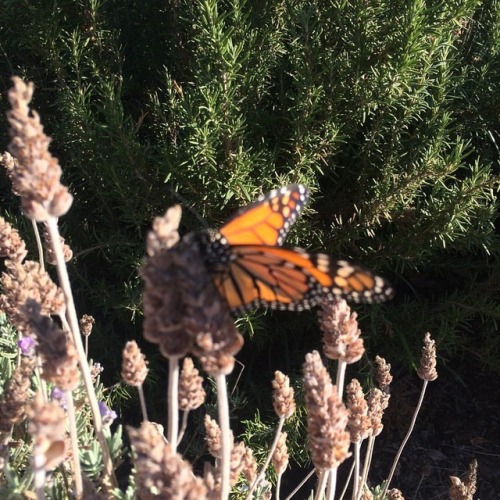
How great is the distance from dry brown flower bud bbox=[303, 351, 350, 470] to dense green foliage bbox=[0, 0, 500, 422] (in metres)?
1.32

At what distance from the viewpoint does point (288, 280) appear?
1509mm

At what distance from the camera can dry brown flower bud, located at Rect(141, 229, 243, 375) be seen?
87 centimetres

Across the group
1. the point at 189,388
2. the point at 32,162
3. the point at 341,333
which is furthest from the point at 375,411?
the point at 32,162

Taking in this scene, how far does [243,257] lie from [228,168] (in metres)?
0.96

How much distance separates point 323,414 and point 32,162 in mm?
675

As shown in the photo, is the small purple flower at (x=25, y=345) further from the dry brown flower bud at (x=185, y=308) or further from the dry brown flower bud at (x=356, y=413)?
the dry brown flower bud at (x=185, y=308)

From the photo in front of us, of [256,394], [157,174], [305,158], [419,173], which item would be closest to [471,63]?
[419,173]

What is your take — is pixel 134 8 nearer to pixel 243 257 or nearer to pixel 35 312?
pixel 243 257

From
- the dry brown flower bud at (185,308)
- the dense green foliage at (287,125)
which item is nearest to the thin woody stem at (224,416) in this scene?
the dry brown flower bud at (185,308)

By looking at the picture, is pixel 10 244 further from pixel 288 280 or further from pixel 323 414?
pixel 323 414

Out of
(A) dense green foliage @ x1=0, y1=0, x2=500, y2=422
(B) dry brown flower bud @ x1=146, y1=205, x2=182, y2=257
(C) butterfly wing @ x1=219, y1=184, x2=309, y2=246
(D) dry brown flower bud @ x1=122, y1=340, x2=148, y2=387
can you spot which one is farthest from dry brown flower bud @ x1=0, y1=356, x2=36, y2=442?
(A) dense green foliage @ x1=0, y1=0, x2=500, y2=422

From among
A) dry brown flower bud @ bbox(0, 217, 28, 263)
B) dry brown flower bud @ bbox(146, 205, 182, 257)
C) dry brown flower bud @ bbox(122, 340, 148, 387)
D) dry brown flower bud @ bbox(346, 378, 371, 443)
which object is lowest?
dry brown flower bud @ bbox(346, 378, 371, 443)

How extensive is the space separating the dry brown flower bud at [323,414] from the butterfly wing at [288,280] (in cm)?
31

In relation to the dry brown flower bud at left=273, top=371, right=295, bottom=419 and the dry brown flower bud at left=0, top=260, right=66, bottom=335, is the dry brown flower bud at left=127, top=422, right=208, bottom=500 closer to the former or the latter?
the dry brown flower bud at left=0, top=260, right=66, bottom=335
